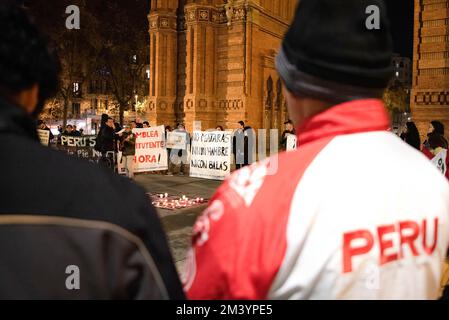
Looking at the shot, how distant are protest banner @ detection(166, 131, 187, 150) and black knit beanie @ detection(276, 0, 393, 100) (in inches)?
658

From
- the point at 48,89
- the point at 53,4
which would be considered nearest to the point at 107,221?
the point at 48,89

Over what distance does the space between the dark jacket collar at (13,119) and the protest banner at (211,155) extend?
14.2 metres

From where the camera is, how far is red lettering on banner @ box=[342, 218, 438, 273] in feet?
5.03

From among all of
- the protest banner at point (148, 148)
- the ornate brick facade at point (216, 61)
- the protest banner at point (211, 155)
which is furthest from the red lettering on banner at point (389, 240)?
the ornate brick facade at point (216, 61)

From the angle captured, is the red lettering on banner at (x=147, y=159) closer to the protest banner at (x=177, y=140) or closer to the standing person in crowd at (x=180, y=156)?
the standing person in crowd at (x=180, y=156)

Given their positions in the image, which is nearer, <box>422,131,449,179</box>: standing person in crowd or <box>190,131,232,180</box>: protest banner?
<box>422,131,449,179</box>: standing person in crowd

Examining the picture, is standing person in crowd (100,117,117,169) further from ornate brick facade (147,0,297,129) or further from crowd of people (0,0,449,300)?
crowd of people (0,0,449,300)

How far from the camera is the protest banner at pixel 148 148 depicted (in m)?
16.7

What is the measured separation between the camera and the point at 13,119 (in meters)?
1.34

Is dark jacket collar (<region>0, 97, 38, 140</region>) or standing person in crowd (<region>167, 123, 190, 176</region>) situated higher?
dark jacket collar (<region>0, 97, 38, 140</region>)

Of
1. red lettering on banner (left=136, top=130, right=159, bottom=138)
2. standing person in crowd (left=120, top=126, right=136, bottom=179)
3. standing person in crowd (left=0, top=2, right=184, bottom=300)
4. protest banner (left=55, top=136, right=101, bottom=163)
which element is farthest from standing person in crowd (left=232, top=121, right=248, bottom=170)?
standing person in crowd (left=0, top=2, right=184, bottom=300)

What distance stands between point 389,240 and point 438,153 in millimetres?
7192
